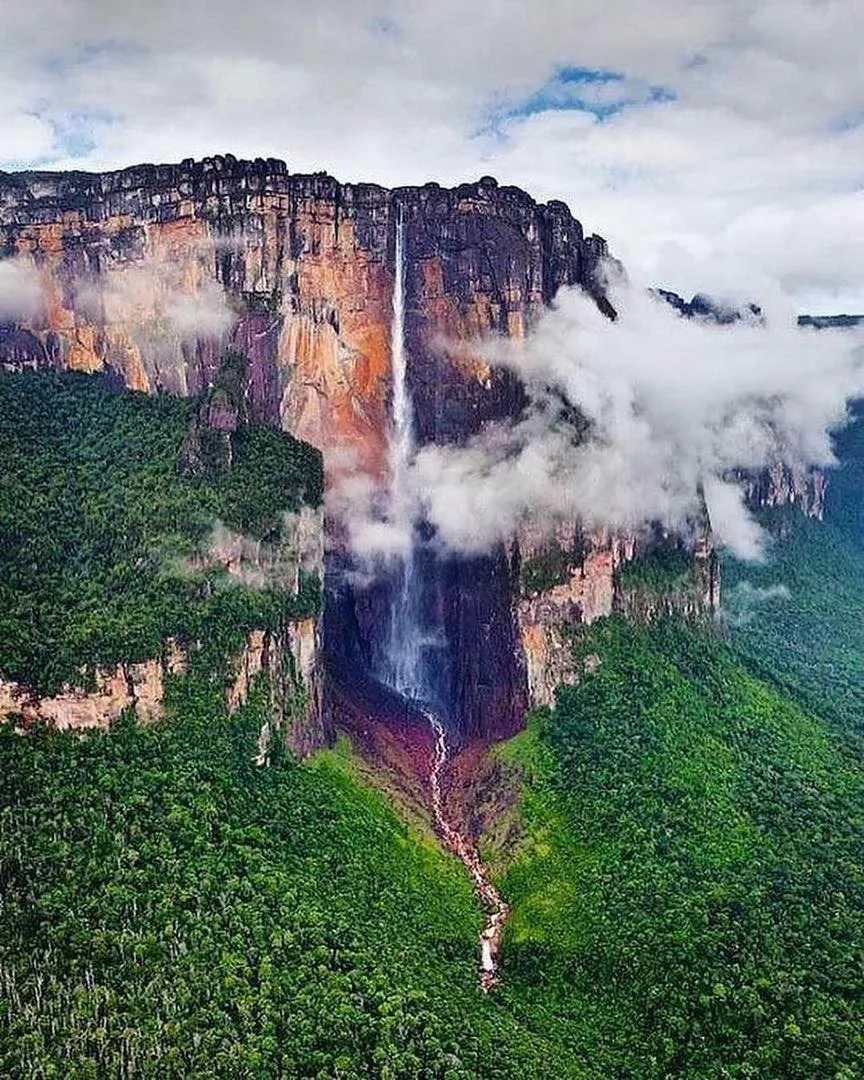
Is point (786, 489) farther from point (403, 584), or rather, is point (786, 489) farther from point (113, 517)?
point (113, 517)

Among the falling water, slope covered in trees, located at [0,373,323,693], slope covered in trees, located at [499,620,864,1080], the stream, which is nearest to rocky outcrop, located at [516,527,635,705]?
slope covered in trees, located at [499,620,864,1080]

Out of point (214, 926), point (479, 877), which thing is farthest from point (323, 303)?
point (214, 926)

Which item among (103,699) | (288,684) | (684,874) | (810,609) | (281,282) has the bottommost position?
(684,874)

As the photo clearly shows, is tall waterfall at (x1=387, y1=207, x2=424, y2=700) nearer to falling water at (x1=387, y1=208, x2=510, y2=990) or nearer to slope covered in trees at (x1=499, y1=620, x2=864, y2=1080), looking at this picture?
falling water at (x1=387, y1=208, x2=510, y2=990)

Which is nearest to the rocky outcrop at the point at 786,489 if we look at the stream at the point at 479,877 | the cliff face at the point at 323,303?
the cliff face at the point at 323,303

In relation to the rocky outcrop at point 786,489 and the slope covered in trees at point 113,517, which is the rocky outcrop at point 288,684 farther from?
the rocky outcrop at point 786,489
